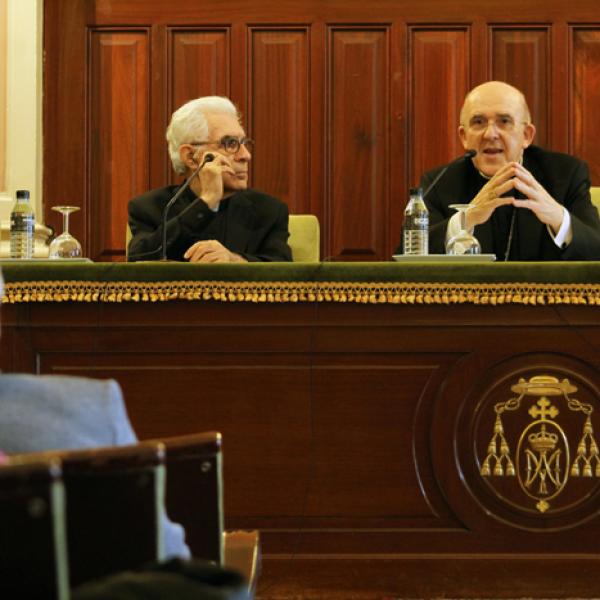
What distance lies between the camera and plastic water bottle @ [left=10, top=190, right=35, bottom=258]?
3.30m

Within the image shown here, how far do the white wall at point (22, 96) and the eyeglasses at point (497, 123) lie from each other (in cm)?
184

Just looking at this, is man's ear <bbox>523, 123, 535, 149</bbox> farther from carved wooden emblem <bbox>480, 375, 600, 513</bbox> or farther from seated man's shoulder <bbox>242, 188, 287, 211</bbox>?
carved wooden emblem <bbox>480, 375, 600, 513</bbox>

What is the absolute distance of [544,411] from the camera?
2875mm

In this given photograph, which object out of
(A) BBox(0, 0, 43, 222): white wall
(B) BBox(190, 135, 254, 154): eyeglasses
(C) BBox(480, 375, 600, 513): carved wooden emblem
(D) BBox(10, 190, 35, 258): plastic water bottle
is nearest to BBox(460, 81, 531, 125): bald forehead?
(B) BBox(190, 135, 254, 154): eyeglasses

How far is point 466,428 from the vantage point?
2889 millimetres

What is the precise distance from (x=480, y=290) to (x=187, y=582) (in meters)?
1.92

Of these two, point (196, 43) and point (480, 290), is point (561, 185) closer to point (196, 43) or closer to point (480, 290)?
point (480, 290)

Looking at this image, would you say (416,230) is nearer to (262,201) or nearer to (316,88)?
(262,201)

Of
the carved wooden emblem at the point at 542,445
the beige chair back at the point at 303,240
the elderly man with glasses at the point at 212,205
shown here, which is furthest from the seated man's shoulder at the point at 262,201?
the carved wooden emblem at the point at 542,445

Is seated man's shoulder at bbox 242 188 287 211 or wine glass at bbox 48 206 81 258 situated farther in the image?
seated man's shoulder at bbox 242 188 287 211

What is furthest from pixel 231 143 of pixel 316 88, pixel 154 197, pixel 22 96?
pixel 22 96

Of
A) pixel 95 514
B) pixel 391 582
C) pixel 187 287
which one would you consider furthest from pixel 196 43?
pixel 95 514

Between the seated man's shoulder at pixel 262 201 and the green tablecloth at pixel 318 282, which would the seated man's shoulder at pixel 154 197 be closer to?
the seated man's shoulder at pixel 262 201

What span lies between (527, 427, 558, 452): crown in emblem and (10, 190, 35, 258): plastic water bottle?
1.41m
